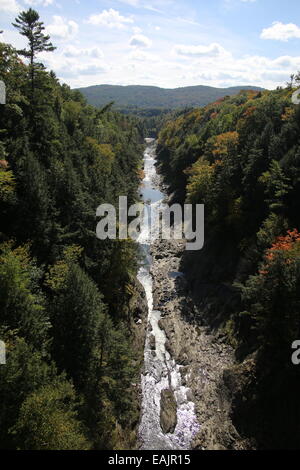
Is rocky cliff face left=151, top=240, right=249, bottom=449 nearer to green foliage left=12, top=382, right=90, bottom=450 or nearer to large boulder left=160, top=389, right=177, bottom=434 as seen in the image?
large boulder left=160, top=389, right=177, bottom=434

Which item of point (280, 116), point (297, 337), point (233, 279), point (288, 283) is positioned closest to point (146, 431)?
point (297, 337)

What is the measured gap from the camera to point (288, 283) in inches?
1010

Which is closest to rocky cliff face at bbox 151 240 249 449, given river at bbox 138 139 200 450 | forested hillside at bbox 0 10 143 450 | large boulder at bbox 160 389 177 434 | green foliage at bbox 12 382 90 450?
large boulder at bbox 160 389 177 434

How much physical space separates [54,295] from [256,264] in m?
23.6

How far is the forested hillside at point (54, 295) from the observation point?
17188mm

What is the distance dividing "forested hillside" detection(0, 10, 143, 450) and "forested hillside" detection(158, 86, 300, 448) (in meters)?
10.5

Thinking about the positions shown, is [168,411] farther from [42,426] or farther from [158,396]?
[42,426]

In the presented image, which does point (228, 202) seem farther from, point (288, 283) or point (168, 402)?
point (168, 402)

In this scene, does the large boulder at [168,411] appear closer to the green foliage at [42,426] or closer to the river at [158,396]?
the river at [158,396]

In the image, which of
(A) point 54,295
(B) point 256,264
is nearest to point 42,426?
(A) point 54,295

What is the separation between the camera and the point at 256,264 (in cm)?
3734

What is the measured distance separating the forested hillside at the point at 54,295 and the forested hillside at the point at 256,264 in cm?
1055

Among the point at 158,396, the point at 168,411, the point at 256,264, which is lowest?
the point at 168,411

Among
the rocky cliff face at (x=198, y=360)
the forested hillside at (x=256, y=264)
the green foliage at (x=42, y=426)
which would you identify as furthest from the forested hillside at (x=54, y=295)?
the forested hillside at (x=256, y=264)
